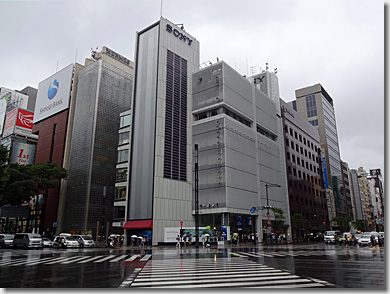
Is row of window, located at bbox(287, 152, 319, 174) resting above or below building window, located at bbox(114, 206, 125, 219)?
above

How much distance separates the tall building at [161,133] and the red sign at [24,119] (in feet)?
169

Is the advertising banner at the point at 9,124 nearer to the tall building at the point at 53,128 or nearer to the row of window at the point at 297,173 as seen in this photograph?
the tall building at the point at 53,128

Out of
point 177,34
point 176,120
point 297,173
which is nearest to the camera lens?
point 176,120

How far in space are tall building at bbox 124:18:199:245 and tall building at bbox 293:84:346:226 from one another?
236ft

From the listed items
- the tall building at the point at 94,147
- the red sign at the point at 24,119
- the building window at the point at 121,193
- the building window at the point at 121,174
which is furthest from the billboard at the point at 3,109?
the building window at the point at 121,193

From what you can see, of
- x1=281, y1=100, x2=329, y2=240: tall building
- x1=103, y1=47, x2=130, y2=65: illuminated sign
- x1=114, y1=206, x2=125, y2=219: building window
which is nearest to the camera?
x1=114, y1=206, x2=125, y2=219: building window

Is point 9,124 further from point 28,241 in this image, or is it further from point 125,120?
point 28,241

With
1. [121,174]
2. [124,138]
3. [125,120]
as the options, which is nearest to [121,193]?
[121,174]

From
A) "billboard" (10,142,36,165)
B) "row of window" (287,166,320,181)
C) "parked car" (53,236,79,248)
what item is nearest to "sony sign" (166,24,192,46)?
"parked car" (53,236,79,248)

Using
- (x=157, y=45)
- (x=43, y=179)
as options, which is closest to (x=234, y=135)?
(x=157, y=45)

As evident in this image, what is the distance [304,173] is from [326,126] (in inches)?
1710

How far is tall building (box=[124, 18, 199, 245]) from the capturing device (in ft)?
168

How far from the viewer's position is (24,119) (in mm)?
94312

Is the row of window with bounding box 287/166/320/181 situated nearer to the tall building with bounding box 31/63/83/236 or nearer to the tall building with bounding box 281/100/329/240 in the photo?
the tall building with bounding box 281/100/329/240
